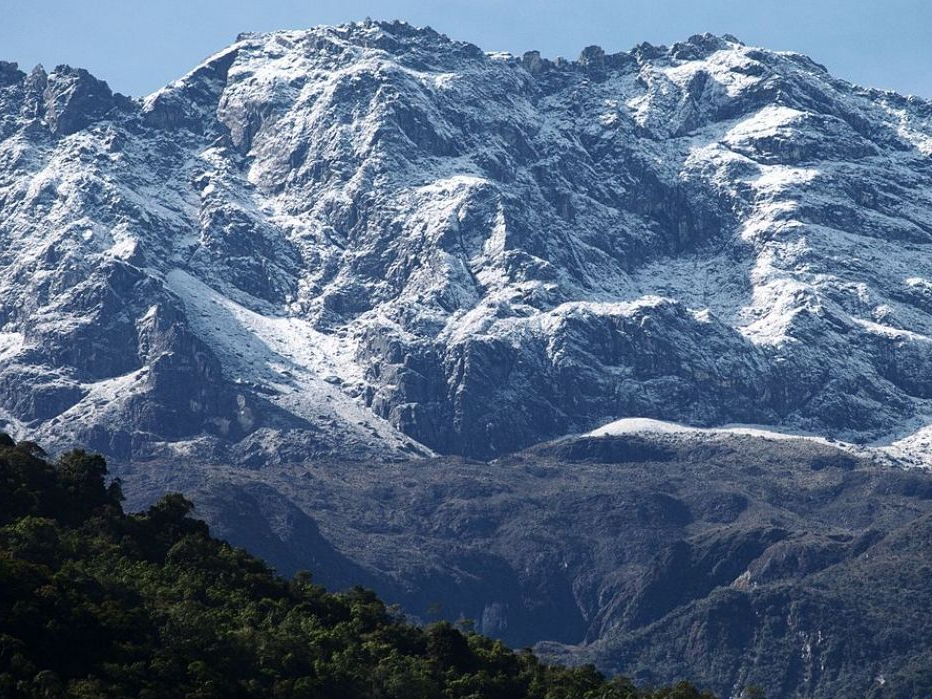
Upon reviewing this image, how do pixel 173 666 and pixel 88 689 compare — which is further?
pixel 173 666

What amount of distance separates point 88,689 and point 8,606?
16.3m

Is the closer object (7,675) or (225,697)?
(7,675)

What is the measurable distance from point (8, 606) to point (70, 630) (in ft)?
17.7

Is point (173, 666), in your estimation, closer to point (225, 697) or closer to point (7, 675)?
point (225, 697)

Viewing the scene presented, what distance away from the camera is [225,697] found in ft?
649

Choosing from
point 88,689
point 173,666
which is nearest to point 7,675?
point 88,689

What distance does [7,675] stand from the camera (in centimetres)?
18175

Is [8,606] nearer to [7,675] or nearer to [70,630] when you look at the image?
[70,630]

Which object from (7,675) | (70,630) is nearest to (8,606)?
(70,630)

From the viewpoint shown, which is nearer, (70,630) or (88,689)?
(88,689)

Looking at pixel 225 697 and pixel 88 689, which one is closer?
pixel 88 689

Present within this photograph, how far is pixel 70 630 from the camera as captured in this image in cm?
19962

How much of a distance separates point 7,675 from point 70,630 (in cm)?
1801

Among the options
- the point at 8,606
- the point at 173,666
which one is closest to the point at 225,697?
the point at 173,666
